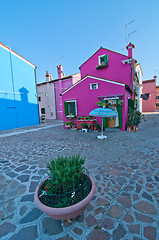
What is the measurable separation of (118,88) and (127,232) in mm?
7749

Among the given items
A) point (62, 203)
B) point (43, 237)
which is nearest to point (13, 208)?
point (43, 237)

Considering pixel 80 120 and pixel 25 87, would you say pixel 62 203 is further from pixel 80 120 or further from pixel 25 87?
pixel 25 87

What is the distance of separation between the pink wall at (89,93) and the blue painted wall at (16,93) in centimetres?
553

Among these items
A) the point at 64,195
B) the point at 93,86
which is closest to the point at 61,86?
the point at 93,86

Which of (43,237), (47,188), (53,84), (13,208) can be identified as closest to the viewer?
(43,237)

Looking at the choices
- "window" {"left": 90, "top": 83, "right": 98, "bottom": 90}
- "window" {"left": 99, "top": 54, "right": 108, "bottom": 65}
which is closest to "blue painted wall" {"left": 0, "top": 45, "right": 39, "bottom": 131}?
"window" {"left": 90, "top": 83, "right": 98, "bottom": 90}

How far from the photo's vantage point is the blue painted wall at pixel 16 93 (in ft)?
36.2

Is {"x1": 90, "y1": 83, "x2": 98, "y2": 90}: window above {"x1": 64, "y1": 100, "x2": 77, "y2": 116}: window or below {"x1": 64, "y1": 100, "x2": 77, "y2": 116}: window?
above

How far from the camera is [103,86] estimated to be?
8.57 metres

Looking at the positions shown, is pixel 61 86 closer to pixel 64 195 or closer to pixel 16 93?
pixel 16 93

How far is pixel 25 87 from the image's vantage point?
13.2 m

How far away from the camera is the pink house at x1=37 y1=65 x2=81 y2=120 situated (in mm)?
17513

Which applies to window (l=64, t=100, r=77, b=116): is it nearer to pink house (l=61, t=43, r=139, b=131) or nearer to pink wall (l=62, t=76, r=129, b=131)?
pink house (l=61, t=43, r=139, b=131)

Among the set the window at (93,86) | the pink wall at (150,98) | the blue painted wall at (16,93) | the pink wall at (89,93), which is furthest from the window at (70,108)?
the pink wall at (150,98)
